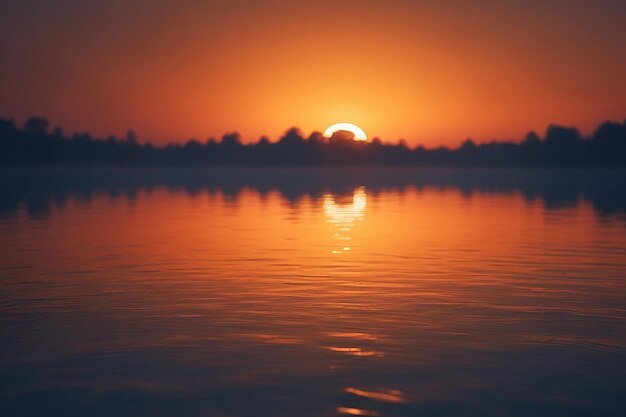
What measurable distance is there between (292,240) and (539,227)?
13438 mm

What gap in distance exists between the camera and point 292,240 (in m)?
28.7

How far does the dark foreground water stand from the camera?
972 cm

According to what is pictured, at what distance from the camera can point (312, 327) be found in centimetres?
1345

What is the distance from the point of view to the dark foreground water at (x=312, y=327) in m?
9.72

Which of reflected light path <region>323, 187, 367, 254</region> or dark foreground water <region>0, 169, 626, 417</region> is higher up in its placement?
reflected light path <region>323, 187, 367, 254</region>

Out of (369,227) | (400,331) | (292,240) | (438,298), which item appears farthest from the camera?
(369,227)

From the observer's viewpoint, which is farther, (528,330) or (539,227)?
(539,227)

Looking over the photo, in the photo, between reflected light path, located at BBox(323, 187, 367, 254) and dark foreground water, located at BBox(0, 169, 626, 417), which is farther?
reflected light path, located at BBox(323, 187, 367, 254)

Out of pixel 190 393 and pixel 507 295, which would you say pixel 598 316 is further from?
pixel 190 393

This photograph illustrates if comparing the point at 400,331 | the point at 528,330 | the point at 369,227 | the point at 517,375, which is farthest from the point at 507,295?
the point at 369,227

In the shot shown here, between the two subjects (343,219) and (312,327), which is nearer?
(312,327)

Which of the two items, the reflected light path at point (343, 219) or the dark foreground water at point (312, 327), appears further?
the reflected light path at point (343, 219)

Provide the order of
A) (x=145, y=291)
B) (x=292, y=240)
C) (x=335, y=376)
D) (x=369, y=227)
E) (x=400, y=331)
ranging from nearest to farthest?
(x=335, y=376) < (x=400, y=331) < (x=145, y=291) < (x=292, y=240) < (x=369, y=227)

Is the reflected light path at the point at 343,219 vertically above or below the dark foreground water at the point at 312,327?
above
